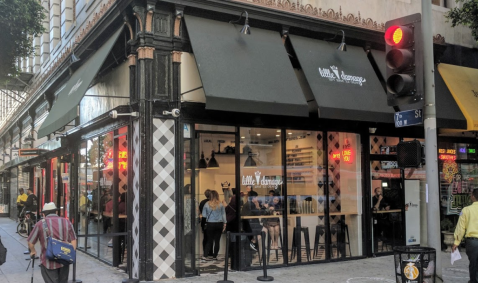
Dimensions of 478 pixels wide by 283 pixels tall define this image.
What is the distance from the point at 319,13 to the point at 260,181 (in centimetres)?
446

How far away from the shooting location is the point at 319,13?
1204 centimetres

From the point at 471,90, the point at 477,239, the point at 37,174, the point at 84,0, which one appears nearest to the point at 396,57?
the point at 477,239

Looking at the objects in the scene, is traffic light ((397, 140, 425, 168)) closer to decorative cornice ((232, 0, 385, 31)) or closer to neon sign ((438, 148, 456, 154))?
decorative cornice ((232, 0, 385, 31))

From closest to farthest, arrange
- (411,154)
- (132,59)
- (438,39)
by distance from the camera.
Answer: (411,154), (132,59), (438,39)

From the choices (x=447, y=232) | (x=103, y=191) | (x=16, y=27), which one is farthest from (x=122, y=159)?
(x=447, y=232)

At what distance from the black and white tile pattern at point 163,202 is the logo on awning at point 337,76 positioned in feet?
12.5

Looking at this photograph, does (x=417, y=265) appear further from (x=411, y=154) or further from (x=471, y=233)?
(x=471, y=233)

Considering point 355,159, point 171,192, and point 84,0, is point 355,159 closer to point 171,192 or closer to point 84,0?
point 171,192

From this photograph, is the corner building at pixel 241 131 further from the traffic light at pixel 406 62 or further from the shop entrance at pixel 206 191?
the traffic light at pixel 406 62

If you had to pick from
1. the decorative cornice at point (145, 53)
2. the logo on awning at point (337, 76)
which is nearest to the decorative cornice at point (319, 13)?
the logo on awning at point (337, 76)

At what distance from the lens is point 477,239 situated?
26.7 ft

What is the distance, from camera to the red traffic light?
6973 mm

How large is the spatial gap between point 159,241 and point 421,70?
5.88 meters

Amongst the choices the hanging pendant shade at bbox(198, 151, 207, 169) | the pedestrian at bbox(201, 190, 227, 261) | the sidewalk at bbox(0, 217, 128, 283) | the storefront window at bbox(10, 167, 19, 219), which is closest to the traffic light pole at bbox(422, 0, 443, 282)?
the hanging pendant shade at bbox(198, 151, 207, 169)
